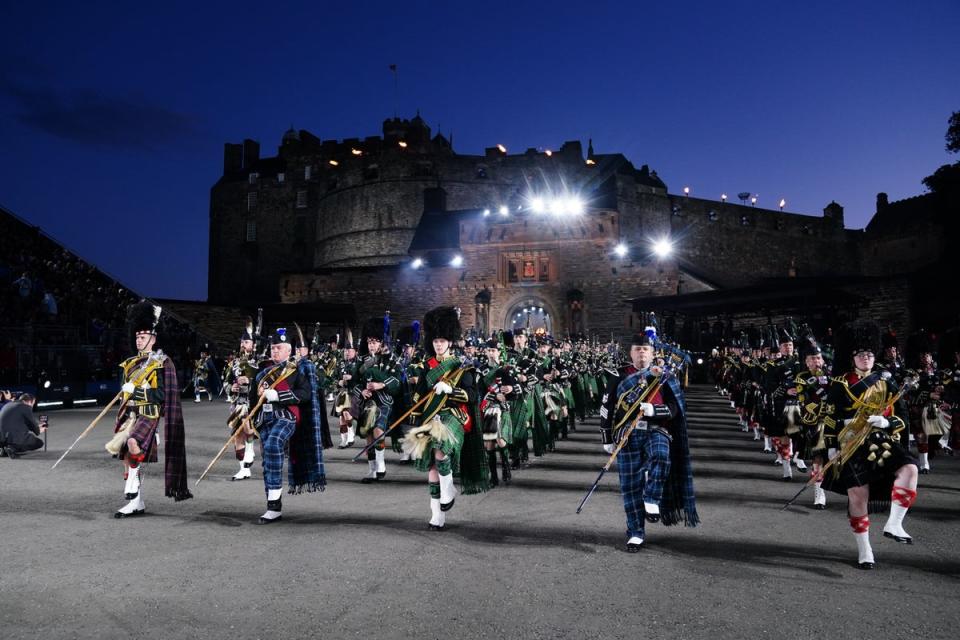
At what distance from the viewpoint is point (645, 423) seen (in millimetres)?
6035

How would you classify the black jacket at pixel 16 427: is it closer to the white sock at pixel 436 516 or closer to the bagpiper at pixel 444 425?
the bagpiper at pixel 444 425

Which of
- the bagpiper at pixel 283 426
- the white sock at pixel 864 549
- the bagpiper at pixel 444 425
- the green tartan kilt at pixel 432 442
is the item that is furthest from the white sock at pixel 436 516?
the white sock at pixel 864 549

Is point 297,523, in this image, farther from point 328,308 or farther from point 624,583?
point 328,308

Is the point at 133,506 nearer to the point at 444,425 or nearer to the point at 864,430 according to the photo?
the point at 444,425

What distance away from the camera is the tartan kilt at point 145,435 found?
22.6 feet

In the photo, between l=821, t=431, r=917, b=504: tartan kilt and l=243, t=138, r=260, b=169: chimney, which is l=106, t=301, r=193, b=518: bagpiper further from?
l=243, t=138, r=260, b=169: chimney

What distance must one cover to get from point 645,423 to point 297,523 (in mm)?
3666

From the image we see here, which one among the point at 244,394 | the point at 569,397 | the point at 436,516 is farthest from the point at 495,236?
the point at 436,516

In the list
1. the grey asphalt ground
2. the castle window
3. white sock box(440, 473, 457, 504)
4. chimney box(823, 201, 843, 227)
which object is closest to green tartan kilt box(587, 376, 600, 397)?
the grey asphalt ground

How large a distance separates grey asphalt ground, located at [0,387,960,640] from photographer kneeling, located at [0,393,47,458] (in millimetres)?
3552

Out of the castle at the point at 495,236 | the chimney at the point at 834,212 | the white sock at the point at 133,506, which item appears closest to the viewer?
the white sock at the point at 133,506

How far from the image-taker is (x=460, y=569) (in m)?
5.06

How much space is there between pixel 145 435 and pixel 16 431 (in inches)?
252

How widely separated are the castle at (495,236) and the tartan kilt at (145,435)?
1197 inches
